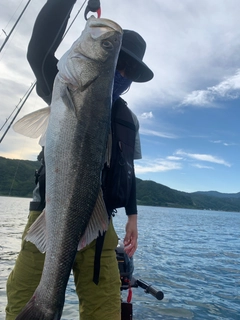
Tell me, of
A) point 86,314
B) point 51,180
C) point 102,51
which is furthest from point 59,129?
point 86,314

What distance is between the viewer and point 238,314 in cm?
1020

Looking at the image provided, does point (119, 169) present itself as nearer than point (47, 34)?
No

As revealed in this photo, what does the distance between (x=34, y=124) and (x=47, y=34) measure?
0.91 meters

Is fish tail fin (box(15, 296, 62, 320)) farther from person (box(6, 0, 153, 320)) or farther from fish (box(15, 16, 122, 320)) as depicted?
person (box(6, 0, 153, 320))

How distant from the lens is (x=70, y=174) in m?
2.72

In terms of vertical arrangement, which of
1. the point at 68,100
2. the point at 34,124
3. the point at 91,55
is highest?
the point at 91,55

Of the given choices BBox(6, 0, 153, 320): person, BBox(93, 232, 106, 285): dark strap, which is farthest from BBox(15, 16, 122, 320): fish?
BBox(93, 232, 106, 285): dark strap

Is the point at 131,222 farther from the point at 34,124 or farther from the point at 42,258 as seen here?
the point at 34,124

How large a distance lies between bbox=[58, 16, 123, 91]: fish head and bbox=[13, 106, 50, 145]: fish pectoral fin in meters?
0.39

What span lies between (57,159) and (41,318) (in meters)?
1.31

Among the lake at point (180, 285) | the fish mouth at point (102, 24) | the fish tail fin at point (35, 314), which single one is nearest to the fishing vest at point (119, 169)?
the fish mouth at point (102, 24)

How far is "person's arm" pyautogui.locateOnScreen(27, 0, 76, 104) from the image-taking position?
10.2 ft

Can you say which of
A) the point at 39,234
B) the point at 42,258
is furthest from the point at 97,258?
the point at 39,234

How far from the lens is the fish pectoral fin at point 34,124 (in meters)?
2.96
